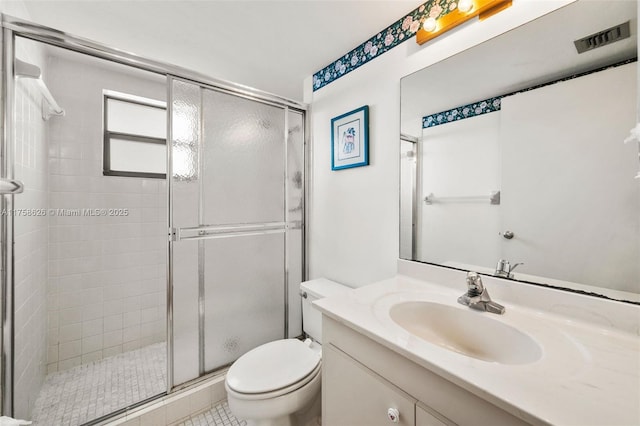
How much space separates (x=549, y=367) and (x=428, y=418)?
0.31 metres

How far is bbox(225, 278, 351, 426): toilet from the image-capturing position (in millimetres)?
1124

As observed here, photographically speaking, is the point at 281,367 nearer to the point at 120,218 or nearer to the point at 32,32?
the point at 120,218

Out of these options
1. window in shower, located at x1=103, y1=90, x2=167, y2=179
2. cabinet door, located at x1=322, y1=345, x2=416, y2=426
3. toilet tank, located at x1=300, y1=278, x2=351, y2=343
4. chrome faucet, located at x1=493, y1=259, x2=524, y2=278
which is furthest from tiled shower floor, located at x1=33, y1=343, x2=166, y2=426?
chrome faucet, located at x1=493, y1=259, x2=524, y2=278

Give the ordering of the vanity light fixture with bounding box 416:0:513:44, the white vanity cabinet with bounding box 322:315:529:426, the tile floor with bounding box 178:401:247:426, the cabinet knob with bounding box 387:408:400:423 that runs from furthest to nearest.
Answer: the tile floor with bounding box 178:401:247:426
the vanity light fixture with bounding box 416:0:513:44
the cabinet knob with bounding box 387:408:400:423
the white vanity cabinet with bounding box 322:315:529:426

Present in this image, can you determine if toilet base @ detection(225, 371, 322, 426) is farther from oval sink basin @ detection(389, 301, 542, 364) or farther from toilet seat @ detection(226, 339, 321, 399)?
oval sink basin @ detection(389, 301, 542, 364)

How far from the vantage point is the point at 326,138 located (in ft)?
6.17

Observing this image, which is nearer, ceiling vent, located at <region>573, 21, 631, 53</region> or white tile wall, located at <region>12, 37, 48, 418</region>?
ceiling vent, located at <region>573, 21, 631, 53</region>


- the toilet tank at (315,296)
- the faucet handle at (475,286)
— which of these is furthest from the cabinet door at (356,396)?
the toilet tank at (315,296)

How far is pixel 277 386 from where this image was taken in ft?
3.78

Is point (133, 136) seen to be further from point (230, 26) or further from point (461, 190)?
point (461, 190)

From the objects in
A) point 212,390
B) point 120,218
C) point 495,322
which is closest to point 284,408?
point 212,390

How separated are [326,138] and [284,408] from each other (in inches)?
64.0

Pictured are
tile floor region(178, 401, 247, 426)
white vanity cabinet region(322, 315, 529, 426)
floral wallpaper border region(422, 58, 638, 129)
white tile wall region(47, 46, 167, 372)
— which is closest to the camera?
white vanity cabinet region(322, 315, 529, 426)

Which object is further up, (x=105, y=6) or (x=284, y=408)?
(x=105, y=6)
